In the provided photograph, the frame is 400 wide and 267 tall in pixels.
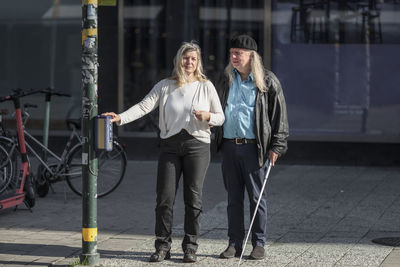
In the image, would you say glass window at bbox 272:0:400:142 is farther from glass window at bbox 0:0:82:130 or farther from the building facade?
glass window at bbox 0:0:82:130

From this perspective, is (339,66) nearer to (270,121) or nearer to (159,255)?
(270,121)

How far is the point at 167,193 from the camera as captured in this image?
7113 millimetres

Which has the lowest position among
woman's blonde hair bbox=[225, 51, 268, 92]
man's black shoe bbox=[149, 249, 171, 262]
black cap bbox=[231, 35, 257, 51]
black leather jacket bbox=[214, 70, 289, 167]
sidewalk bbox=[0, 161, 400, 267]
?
sidewalk bbox=[0, 161, 400, 267]

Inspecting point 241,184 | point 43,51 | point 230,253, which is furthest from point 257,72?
point 43,51

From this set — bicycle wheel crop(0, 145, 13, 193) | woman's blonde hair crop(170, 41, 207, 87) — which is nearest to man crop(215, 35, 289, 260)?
woman's blonde hair crop(170, 41, 207, 87)

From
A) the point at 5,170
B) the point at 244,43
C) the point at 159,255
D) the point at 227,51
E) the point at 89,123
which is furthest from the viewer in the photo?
the point at 227,51

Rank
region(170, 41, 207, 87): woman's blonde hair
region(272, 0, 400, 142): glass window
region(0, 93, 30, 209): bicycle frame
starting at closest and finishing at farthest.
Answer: region(170, 41, 207, 87): woman's blonde hair
region(0, 93, 30, 209): bicycle frame
region(272, 0, 400, 142): glass window

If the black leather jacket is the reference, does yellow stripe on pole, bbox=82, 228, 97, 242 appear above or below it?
below

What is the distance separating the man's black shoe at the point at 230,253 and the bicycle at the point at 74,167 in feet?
10.8

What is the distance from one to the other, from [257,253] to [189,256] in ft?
1.87

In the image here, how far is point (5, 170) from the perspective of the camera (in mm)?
9750

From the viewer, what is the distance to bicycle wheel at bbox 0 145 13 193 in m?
9.72

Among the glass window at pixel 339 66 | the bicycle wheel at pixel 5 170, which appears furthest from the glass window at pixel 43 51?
the bicycle wheel at pixel 5 170

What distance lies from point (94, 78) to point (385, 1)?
7.35 meters
